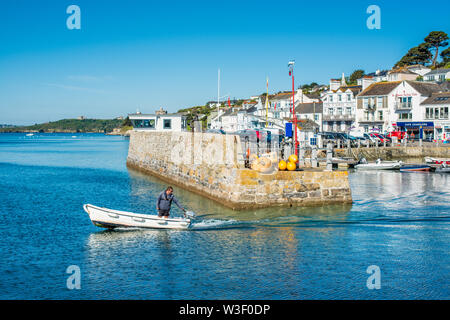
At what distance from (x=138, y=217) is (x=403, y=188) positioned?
1994cm

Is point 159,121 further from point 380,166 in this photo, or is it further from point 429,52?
point 429,52

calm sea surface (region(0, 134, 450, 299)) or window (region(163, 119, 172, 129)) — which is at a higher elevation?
window (region(163, 119, 172, 129))

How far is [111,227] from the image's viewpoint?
1838 centimetres

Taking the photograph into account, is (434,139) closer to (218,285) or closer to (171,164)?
(171,164)

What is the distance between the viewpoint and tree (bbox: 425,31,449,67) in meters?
111

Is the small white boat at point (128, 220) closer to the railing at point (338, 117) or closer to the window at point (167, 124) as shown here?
the window at point (167, 124)

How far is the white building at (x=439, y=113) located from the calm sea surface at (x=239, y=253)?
43.2 m

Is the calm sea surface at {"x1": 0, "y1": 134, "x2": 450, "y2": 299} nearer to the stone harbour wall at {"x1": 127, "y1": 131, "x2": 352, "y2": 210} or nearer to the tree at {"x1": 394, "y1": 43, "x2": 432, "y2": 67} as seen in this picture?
the stone harbour wall at {"x1": 127, "y1": 131, "x2": 352, "y2": 210}

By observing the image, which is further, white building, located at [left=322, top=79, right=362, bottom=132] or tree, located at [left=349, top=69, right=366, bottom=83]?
tree, located at [left=349, top=69, right=366, bottom=83]

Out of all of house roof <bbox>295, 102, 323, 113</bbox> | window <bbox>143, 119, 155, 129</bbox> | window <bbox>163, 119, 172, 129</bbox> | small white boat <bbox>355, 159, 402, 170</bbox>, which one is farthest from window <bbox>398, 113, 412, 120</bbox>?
window <bbox>143, 119, 155, 129</bbox>

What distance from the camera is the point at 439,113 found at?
6412 centimetres

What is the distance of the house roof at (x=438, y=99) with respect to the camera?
64.1m

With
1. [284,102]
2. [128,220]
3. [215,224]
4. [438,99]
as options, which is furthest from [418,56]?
[128,220]
